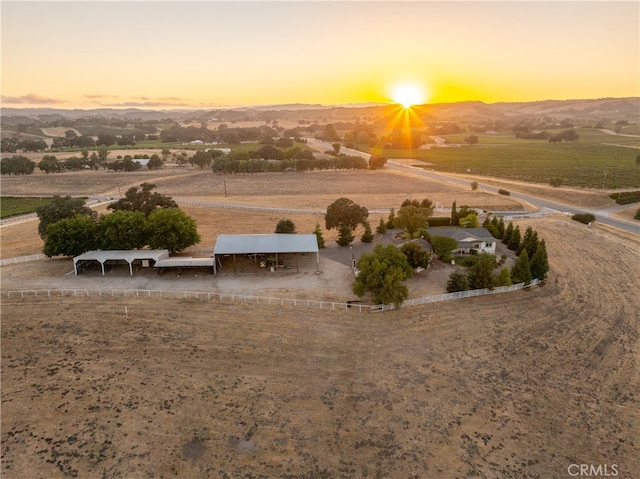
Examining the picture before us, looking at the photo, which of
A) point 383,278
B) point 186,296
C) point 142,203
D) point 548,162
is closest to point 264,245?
point 186,296

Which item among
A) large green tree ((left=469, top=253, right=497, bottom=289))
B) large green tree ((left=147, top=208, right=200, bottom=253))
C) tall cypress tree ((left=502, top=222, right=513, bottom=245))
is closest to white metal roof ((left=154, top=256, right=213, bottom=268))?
large green tree ((left=147, top=208, right=200, bottom=253))

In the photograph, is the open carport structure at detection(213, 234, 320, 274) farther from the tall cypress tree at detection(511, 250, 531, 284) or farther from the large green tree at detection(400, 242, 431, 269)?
the tall cypress tree at detection(511, 250, 531, 284)

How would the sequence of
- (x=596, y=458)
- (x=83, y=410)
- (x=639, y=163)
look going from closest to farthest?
(x=596, y=458)
(x=83, y=410)
(x=639, y=163)

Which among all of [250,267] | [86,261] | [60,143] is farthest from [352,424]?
[60,143]

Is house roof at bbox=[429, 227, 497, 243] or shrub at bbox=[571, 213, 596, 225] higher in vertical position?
house roof at bbox=[429, 227, 497, 243]

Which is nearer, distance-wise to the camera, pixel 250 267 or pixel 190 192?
pixel 250 267

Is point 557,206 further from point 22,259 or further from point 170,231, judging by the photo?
point 22,259

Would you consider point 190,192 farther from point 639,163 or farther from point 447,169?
point 639,163
